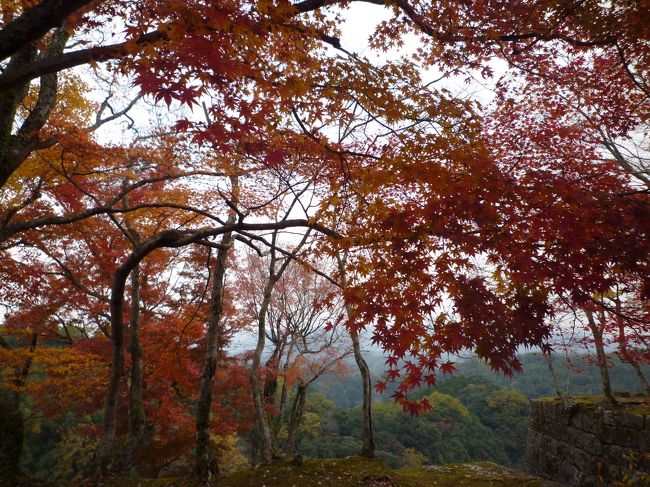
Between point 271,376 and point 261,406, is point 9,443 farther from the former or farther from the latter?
point 271,376

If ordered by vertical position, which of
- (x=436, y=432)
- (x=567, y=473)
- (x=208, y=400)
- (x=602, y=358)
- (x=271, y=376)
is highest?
(x=602, y=358)

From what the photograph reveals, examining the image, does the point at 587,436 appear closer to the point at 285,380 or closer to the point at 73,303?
the point at 285,380

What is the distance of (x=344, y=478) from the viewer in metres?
6.12

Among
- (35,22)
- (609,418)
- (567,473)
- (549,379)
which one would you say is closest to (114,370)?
(35,22)

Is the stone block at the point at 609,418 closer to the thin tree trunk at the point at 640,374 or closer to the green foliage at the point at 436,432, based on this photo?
the thin tree trunk at the point at 640,374

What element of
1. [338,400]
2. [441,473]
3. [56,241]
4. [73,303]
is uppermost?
[56,241]

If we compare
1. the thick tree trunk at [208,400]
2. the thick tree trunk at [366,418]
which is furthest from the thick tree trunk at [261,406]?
the thick tree trunk at [366,418]

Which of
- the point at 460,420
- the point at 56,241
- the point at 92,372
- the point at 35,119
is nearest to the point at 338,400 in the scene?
the point at 460,420

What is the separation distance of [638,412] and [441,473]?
4.75 meters

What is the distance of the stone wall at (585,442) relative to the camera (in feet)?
24.8

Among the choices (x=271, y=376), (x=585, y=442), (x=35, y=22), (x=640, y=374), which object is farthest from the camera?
(x=271, y=376)

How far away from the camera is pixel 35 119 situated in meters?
5.17

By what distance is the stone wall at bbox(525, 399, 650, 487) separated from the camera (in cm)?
755

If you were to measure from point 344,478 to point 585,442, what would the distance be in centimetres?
715
